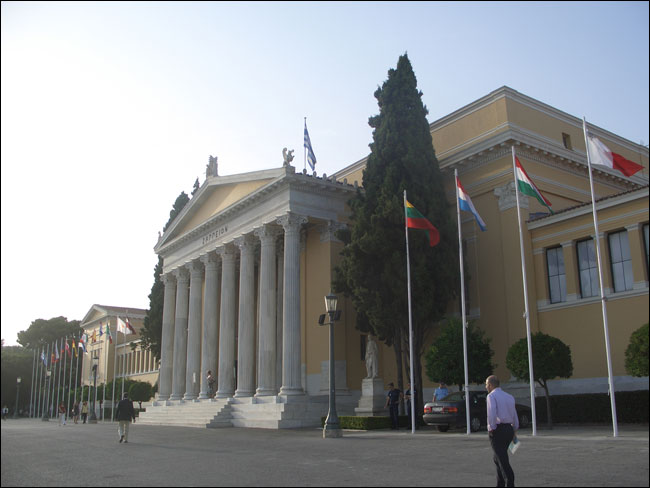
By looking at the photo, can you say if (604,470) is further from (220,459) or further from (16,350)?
(16,350)

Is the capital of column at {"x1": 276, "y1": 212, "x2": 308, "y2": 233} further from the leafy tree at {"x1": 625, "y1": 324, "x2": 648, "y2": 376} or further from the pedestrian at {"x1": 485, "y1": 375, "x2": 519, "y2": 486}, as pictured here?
the pedestrian at {"x1": 485, "y1": 375, "x2": 519, "y2": 486}

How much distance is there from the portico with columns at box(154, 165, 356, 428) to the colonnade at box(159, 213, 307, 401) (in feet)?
0.19

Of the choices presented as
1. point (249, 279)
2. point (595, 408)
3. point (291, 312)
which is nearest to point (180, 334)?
point (249, 279)

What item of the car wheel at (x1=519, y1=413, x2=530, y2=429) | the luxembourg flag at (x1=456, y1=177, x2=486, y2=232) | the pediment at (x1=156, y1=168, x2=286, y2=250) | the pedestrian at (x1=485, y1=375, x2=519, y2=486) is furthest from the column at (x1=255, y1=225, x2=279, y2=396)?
the pedestrian at (x1=485, y1=375, x2=519, y2=486)

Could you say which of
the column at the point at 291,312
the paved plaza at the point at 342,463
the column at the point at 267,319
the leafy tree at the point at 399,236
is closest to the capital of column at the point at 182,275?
the column at the point at 267,319

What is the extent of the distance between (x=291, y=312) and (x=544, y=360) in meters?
13.6

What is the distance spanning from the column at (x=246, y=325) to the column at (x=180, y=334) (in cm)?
918

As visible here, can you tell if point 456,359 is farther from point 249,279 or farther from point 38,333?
point 38,333

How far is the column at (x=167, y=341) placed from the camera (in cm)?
4422

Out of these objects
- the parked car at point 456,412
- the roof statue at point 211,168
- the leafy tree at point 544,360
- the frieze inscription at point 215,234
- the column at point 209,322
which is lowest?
the parked car at point 456,412

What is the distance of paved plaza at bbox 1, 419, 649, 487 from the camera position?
10414mm

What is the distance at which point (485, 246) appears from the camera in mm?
29797

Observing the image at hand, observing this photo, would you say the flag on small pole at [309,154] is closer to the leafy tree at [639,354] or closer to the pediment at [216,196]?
the pediment at [216,196]

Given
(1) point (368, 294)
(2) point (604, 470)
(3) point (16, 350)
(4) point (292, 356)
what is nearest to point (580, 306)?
(1) point (368, 294)
